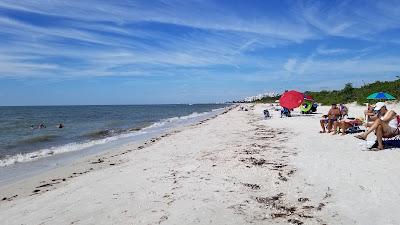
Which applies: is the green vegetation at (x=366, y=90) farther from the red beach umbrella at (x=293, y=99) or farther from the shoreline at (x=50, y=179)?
the shoreline at (x=50, y=179)

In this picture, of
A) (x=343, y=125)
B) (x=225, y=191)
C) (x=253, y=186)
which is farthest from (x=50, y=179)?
(x=343, y=125)

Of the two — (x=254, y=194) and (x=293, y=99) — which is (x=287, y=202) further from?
(x=293, y=99)

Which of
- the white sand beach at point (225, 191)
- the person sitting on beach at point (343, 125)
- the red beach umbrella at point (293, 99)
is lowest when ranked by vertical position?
the white sand beach at point (225, 191)

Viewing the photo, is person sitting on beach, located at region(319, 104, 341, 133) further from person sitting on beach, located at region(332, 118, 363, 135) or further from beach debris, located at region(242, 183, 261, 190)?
beach debris, located at region(242, 183, 261, 190)

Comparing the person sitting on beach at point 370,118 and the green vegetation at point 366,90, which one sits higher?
the green vegetation at point 366,90

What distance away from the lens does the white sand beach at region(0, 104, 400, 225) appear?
18.7ft

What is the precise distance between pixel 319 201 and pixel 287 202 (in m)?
0.52

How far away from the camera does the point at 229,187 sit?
24.0 feet

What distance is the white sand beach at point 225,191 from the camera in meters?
5.71

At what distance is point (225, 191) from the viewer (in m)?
7.03

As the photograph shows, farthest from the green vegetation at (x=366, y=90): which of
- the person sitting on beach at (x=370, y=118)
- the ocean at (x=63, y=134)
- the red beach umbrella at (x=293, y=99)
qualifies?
the person sitting on beach at (x=370, y=118)

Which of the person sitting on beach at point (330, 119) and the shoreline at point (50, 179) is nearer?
the shoreline at point (50, 179)

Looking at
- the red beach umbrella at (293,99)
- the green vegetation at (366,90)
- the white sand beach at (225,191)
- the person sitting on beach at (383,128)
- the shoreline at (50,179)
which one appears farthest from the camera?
the green vegetation at (366,90)

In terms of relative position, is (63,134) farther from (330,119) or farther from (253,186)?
(253,186)
